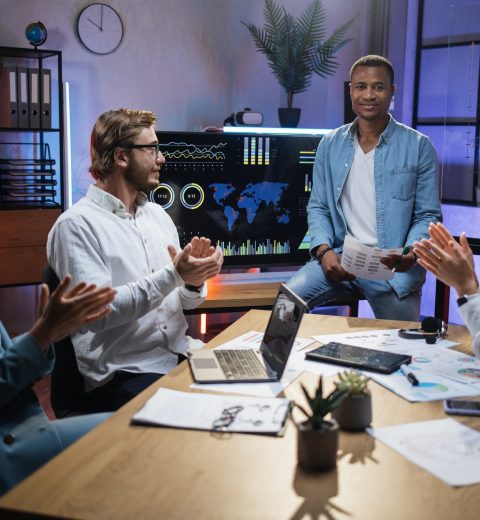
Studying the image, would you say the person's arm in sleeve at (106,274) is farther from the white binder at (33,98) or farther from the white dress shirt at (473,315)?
the white binder at (33,98)

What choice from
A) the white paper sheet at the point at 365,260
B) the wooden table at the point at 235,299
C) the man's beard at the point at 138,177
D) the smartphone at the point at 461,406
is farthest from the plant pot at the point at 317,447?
the wooden table at the point at 235,299

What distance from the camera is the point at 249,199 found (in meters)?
4.16

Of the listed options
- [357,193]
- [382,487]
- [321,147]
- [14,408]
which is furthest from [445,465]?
[321,147]

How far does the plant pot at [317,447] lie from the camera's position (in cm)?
135

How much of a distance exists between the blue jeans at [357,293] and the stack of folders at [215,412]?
1.78 m

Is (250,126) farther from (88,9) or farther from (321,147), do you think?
(88,9)

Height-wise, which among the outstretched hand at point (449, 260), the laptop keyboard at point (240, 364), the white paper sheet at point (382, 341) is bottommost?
the laptop keyboard at point (240, 364)

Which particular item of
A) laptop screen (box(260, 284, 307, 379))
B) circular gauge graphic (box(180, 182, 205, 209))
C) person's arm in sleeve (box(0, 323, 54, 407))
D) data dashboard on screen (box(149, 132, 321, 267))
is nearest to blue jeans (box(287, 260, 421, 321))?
data dashboard on screen (box(149, 132, 321, 267))

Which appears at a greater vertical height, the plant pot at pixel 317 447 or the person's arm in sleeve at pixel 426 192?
the person's arm in sleeve at pixel 426 192

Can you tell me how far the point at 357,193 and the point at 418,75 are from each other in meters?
1.76

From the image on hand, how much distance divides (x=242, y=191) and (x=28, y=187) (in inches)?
54.4

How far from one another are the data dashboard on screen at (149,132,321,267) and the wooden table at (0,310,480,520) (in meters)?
2.56

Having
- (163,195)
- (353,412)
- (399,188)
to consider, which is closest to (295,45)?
(163,195)

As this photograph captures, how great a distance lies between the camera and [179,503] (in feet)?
4.05
